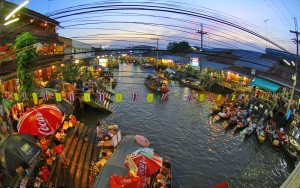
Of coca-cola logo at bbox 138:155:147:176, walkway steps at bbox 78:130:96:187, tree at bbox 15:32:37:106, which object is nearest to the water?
coca-cola logo at bbox 138:155:147:176

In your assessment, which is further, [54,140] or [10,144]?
[54,140]

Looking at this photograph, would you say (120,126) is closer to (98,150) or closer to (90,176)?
(98,150)

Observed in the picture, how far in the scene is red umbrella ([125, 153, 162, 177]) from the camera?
9.90 m

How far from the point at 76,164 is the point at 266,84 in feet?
87.5

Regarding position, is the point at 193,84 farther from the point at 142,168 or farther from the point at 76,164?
the point at 142,168

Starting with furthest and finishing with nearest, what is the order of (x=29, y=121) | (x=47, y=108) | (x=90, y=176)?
1. (x=90, y=176)
2. (x=47, y=108)
3. (x=29, y=121)

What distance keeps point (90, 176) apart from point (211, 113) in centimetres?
1935

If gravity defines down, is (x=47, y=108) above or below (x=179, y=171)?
above

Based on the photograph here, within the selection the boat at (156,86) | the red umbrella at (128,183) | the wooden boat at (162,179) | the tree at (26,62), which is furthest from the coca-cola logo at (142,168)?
the boat at (156,86)

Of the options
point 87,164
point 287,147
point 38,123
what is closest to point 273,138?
point 287,147

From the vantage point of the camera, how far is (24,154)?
7996 millimetres

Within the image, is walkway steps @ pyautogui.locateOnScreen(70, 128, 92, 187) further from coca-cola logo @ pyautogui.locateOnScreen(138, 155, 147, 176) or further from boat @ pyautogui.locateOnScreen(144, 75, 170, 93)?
boat @ pyautogui.locateOnScreen(144, 75, 170, 93)

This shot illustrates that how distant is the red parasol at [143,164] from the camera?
9898 mm

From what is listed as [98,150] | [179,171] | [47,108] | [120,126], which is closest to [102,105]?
[120,126]
